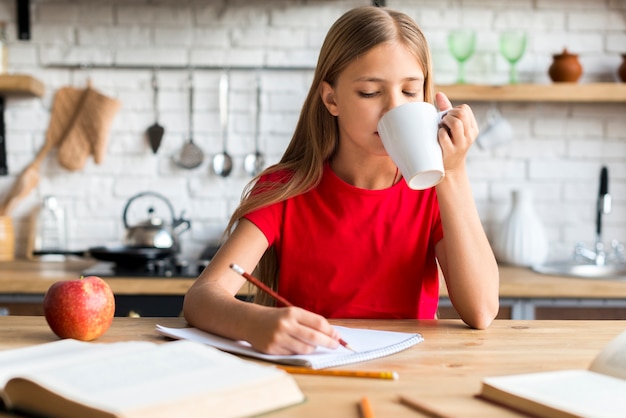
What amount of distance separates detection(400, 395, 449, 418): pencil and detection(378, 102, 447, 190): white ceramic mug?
41cm

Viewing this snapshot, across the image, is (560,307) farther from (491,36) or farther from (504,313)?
(491,36)

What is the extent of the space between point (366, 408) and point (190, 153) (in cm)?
232

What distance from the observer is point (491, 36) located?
3.01 metres

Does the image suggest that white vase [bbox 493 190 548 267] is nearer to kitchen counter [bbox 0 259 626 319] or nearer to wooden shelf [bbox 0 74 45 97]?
kitchen counter [bbox 0 259 626 319]

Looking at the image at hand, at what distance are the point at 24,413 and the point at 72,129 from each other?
2.31 m

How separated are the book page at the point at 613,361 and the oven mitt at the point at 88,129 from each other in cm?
237

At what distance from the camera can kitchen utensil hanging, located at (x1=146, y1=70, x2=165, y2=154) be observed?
2.96 metres

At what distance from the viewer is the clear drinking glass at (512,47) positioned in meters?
2.85

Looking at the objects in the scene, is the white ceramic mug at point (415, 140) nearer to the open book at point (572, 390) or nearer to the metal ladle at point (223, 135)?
the open book at point (572, 390)

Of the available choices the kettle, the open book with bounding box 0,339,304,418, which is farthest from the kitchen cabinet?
the open book with bounding box 0,339,304,418

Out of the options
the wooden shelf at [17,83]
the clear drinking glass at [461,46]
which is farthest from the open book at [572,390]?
the wooden shelf at [17,83]

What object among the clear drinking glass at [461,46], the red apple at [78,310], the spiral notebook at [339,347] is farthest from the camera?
the clear drinking glass at [461,46]

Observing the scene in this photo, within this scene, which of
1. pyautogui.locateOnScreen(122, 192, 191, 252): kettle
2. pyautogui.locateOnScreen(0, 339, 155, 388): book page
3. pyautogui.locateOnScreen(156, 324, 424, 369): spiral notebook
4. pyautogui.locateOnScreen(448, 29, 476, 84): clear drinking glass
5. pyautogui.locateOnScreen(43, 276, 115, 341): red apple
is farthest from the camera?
pyautogui.locateOnScreen(448, 29, 476, 84): clear drinking glass

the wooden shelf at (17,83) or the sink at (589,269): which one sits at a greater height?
the wooden shelf at (17,83)
